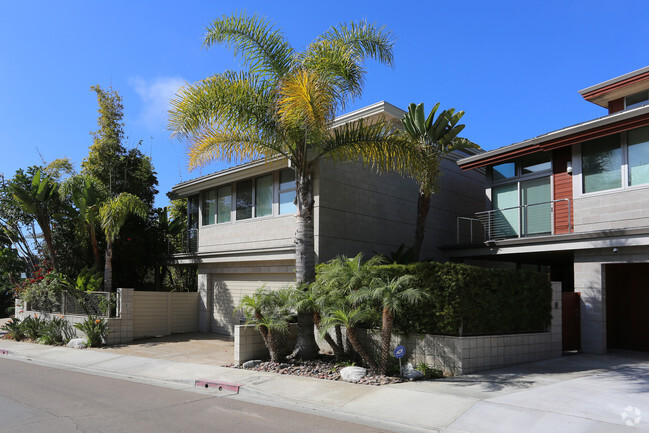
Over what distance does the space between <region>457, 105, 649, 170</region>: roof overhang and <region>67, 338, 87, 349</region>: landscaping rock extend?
46.5ft

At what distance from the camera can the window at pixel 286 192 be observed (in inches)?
640

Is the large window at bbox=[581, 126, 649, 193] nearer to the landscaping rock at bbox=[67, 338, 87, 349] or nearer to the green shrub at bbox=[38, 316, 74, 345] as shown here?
the landscaping rock at bbox=[67, 338, 87, 349]

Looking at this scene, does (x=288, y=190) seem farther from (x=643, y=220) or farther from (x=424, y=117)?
(x=643, y=220)

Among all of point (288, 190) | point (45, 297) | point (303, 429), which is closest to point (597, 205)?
point (288, 190)

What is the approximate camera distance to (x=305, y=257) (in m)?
12.5

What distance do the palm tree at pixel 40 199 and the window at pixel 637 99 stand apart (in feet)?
67.9

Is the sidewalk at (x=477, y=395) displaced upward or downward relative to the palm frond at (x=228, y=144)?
downward

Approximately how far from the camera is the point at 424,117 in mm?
15578

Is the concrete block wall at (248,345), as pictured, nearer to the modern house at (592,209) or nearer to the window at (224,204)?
the window at (224,204)

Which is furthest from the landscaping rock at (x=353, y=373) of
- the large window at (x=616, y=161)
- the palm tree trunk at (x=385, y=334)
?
the large window at (x=616, y=161)

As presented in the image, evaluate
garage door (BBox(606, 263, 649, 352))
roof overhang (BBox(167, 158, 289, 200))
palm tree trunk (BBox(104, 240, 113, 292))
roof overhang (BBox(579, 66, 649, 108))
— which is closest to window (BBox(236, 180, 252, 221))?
roof overhang (BBox(167, 158, 289, 200))

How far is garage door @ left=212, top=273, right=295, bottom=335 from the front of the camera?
57.2ft

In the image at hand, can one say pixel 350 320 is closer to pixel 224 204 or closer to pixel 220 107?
pixel 220 107

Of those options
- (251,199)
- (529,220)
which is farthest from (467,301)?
(251,199)
